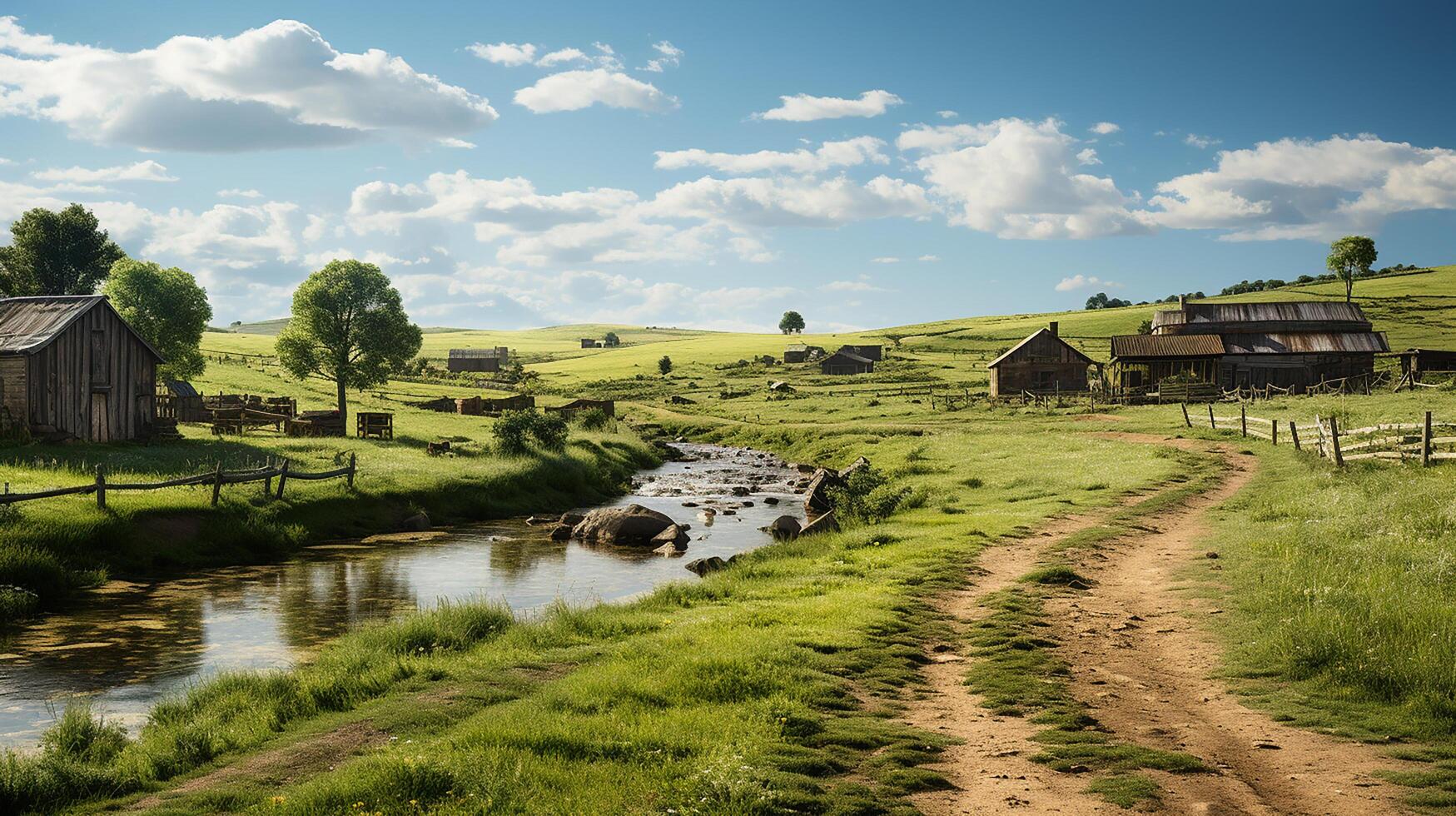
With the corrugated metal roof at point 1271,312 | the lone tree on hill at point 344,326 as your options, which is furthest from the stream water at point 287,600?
the corrugated metal roof at point 1271,312

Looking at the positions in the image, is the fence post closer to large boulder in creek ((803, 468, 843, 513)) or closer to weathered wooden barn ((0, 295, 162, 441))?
large boulder in creek ((803, 468, 843, 513))

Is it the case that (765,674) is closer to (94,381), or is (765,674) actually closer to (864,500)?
(864,500)

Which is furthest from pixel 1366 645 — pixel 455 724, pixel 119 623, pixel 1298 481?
pixel 119 623

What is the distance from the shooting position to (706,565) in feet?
79.5

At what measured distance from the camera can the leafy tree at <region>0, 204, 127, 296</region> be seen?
7812 cm

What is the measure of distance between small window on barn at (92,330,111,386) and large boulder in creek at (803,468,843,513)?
28.8 meters

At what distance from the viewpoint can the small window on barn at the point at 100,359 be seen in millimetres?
38281

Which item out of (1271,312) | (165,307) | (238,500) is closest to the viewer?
(238,500)

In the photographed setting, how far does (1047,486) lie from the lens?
31156mm

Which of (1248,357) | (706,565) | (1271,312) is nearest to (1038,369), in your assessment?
(1248,357)

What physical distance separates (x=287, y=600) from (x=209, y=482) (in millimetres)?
8865

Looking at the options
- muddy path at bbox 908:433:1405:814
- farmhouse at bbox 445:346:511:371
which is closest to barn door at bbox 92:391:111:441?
muddy path at bbox 908:433:1405:814

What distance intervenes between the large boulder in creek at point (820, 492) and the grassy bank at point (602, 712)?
14.3 meters

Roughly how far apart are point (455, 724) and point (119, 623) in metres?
12.5
